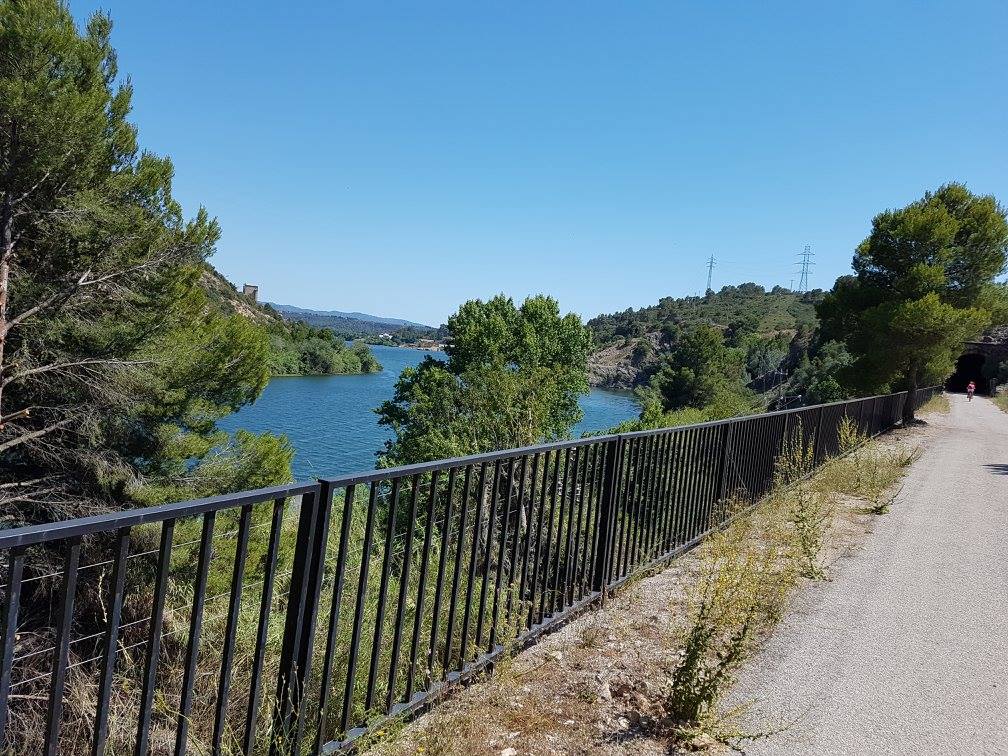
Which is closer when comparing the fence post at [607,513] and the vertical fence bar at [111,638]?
the vertical fence bar at [111,638]

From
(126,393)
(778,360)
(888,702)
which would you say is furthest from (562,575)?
(778,360)

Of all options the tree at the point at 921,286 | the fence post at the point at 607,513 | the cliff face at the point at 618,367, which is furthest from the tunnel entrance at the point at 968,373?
the fence post at the point at 607,513

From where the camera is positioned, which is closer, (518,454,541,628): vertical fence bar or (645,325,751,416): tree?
(518,454,541,628): vertical fence bar

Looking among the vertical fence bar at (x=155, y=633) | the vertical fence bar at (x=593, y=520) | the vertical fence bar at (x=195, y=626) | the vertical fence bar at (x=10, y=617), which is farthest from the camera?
the vertical fence bar at (x=593, y=520)

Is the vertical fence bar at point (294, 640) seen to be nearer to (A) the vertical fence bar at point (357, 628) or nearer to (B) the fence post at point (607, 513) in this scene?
(A) the vertical fence bar at point (357, 628)

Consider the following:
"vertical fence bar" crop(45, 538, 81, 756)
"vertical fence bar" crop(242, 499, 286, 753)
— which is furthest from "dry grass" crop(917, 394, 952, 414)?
"vertical fence bar" crop(45, 538, 81, 756)

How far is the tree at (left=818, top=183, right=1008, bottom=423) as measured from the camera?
1983 centimetres

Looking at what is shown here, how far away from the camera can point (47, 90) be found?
11477 millimetres

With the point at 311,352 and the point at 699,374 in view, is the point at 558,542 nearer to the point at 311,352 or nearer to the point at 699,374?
the point at 699,374

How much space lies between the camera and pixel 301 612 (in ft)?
8.09

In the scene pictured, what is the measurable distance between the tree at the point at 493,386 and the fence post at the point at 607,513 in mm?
21014

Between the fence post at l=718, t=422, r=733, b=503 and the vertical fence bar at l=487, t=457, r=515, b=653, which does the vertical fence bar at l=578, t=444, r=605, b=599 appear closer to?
the vertical fence bar at l=487, t=457, r=515, b=653

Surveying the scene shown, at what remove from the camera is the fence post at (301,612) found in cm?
241

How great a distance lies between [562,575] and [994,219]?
23.0 metres
